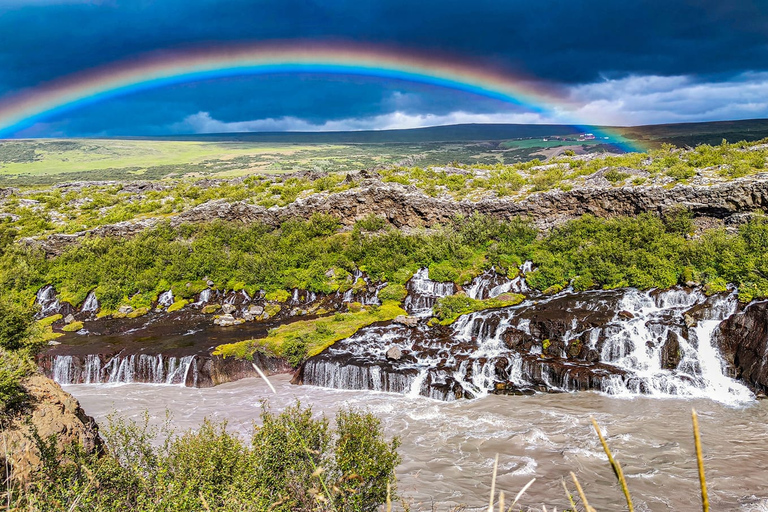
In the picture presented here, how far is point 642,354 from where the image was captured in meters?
19.8

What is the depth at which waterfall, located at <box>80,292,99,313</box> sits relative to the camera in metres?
32.2

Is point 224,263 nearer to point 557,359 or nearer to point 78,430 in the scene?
point 78,430

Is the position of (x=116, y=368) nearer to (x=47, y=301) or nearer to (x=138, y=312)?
(x=138, y=312)

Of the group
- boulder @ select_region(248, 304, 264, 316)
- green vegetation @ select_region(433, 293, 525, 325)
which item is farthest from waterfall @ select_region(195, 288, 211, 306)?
green vegetation @ select_region(433, 293, 525, 325)

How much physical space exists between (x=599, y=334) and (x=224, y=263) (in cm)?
2778

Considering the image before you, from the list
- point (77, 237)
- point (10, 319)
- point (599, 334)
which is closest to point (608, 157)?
point (599, 334)

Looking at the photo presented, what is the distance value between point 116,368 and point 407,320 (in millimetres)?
16437

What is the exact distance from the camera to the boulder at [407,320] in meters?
25.2

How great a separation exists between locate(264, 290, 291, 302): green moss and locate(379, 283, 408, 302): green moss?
7162 mm

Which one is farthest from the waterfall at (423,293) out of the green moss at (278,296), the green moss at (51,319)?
the green moss at (51,319)

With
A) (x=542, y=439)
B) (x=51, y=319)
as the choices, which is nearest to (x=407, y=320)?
(x=542, y=439)

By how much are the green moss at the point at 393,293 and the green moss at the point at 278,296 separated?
7.16m

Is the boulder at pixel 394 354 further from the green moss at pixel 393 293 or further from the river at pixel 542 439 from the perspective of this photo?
the green moss at pixel 393 293

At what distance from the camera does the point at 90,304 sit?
32.8 meters
